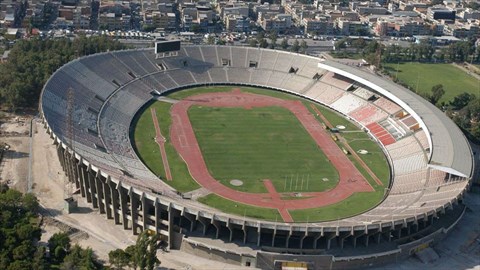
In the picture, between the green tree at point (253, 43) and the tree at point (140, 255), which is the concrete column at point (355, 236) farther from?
the green tree at point (253, 43)

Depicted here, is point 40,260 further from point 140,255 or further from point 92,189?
point 92,189

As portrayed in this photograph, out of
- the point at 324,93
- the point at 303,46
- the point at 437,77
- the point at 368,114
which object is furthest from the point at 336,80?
the point at 437,77

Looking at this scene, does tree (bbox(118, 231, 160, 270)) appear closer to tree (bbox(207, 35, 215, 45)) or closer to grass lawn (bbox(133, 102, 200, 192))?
grass lawn (bbox(133, 102, 200, 192))

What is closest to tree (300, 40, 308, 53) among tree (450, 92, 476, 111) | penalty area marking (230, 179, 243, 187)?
tree (450, 92, 476, 111)

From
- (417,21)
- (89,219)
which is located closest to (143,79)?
(89,219)

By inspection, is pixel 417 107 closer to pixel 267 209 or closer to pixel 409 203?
pixel 409 203

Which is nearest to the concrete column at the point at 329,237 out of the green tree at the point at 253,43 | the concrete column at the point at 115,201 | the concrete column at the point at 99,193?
the concrete column at the point at 115,201

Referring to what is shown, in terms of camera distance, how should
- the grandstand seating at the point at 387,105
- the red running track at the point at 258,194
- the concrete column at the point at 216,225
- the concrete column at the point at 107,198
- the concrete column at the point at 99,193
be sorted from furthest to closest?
the grandstand seating at the point at 387,105 → the red running track at the point at 258,194 → the concrete column at the point at 99,193 → the concrete column at the point at 107,198 → the concrete column at the point at 216,225
